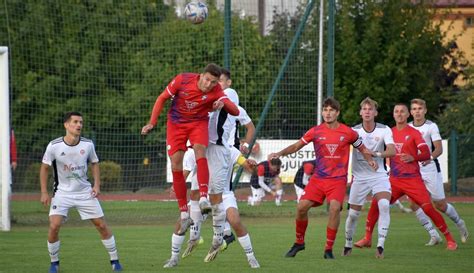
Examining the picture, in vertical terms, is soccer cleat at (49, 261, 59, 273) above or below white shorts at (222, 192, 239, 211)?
below

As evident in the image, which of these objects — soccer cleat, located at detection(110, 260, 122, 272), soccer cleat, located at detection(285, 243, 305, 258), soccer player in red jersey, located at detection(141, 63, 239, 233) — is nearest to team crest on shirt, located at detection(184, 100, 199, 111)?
soccer player in red jersey, located at detection(141, 63, 239, 233)

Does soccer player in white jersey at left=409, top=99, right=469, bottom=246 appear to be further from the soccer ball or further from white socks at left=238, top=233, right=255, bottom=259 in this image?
the soccer ball

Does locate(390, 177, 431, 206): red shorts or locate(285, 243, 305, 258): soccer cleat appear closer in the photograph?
locate(285, 243, 305, 258): soccer cleat

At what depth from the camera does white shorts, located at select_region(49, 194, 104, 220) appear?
1246 centimetres

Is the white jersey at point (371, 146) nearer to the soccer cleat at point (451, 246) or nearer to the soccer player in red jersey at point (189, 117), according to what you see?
the soccer cleat at point (451, 246)

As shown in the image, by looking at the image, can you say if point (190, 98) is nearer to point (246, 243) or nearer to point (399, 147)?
point (246, 243)

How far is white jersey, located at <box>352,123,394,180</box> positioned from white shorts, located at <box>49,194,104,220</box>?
4.14 meters

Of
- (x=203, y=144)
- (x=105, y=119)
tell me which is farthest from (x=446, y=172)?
(x=203, y=144)

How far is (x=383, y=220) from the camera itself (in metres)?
14.1

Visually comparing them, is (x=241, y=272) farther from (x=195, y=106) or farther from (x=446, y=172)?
(x=446, y=172)

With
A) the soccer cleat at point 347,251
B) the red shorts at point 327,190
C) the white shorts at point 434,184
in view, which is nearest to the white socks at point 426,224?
the white shorts at point 434,184

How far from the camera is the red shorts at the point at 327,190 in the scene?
535 inches

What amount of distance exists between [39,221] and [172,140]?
416 inches

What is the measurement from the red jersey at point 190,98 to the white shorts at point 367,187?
3182 millimetres
